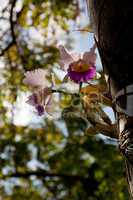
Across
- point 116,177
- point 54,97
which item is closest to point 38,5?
point 116,177

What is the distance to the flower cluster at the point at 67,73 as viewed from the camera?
91cm

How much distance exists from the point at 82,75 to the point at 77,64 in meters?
0.04

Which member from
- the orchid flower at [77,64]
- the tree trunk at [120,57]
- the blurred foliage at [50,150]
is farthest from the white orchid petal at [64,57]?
the blurred foliage at [50,150]

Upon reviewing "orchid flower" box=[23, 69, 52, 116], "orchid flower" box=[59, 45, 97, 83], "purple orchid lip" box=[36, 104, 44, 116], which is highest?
"orchid flower" box=[59, 45, 97, 83]

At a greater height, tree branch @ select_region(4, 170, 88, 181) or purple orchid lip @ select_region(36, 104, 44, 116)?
purple orchid lip @ select_region(36, 104, 44, 116)

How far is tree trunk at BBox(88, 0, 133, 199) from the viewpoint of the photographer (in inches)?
29.1

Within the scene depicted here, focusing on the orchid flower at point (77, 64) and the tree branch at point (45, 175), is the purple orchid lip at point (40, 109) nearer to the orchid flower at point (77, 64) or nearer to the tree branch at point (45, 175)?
the orchid flower at point (77, 64)

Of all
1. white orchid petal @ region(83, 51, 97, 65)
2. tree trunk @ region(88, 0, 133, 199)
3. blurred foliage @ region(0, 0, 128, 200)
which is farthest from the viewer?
blurred foliage @ region(0, 0, 128, 200)

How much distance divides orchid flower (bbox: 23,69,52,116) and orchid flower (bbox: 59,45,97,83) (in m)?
0.04

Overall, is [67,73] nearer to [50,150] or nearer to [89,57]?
[89,57]

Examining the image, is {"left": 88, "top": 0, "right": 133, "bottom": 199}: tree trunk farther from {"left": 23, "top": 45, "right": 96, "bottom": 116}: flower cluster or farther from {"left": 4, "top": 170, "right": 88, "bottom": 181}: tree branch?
{"left": 4, "top": 170, "right": 88, "bottom": 181}: tree branch

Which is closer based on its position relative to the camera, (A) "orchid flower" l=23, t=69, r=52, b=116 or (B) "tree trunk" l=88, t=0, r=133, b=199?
(B) "tree trunk" l=88, t=0, r=133, b=199

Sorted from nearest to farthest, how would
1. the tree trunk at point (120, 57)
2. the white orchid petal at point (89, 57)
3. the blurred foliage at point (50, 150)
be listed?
the tree trunk at point (120, 57), the white orchid petal at point (89, 57), the blurred foliage at point (50, 150)

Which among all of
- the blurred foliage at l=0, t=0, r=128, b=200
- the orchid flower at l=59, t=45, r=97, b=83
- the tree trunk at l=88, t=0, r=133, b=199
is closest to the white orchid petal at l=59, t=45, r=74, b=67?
the orchid flower at l=59, t=45, r=97, b=83
